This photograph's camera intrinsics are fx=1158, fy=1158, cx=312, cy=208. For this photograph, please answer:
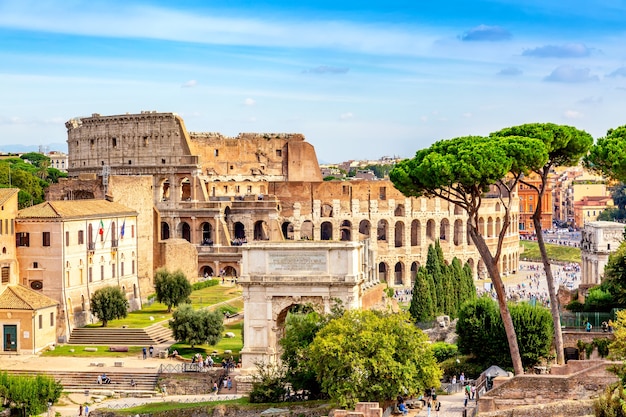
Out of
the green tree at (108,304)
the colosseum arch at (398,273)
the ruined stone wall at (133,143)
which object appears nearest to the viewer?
the green tree at (108,304)

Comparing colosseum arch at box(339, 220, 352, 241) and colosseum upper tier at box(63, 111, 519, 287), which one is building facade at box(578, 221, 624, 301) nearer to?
colosseum upper tier at box(63, 111, 519, 287)

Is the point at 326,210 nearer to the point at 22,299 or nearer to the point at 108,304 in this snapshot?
the point at 108,304

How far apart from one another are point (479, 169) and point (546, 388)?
7562 mm

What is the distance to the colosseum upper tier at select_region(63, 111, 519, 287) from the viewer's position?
91.0 m

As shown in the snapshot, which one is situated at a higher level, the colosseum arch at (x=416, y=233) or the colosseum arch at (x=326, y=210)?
the colosseum arch at (x=326, y=210)

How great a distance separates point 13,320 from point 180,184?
44.7 meters

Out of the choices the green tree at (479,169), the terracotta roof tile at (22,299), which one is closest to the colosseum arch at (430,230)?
the terracotta roof tile at (22,299)

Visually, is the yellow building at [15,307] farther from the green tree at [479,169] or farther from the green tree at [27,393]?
the green tree at [479,169]

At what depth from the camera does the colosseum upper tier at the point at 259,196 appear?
3583 inches

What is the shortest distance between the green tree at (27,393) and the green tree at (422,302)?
2472cm

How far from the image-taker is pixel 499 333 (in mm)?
43031

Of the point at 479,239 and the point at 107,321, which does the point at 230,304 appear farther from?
the point at 479,239

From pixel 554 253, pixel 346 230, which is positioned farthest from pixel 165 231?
pixel 554 253

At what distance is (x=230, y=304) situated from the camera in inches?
2411
